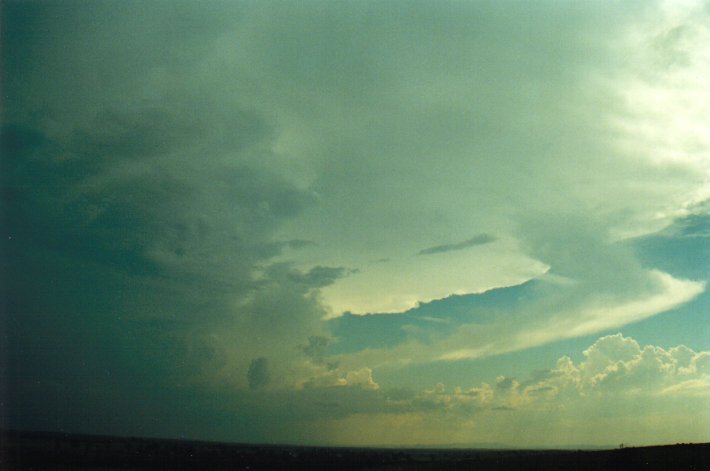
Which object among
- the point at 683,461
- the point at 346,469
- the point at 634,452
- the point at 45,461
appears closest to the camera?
the point at 683,461

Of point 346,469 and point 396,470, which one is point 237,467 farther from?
point 396,470

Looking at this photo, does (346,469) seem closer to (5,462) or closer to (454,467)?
(454,467)

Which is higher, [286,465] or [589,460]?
[589,460]

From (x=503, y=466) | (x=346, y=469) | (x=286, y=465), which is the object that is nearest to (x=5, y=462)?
(x=286, y=465)

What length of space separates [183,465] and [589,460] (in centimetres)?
7468

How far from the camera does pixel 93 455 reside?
11250cm

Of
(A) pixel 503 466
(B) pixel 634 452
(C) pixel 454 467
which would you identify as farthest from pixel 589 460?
(C) pixel 454 467

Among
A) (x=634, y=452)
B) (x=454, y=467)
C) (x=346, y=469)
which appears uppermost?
(x=634, y=452)

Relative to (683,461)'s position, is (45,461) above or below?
below

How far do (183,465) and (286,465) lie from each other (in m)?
22.5

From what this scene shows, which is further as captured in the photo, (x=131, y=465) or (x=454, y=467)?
(x=131, y=465)

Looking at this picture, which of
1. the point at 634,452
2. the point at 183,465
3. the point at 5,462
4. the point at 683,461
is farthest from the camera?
the point at 183,465

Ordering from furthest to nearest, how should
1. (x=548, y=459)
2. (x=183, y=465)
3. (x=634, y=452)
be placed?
(x=183, y=465)
(x=548, y=459)
(x=634, y=452)

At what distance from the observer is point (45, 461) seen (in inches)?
3718
